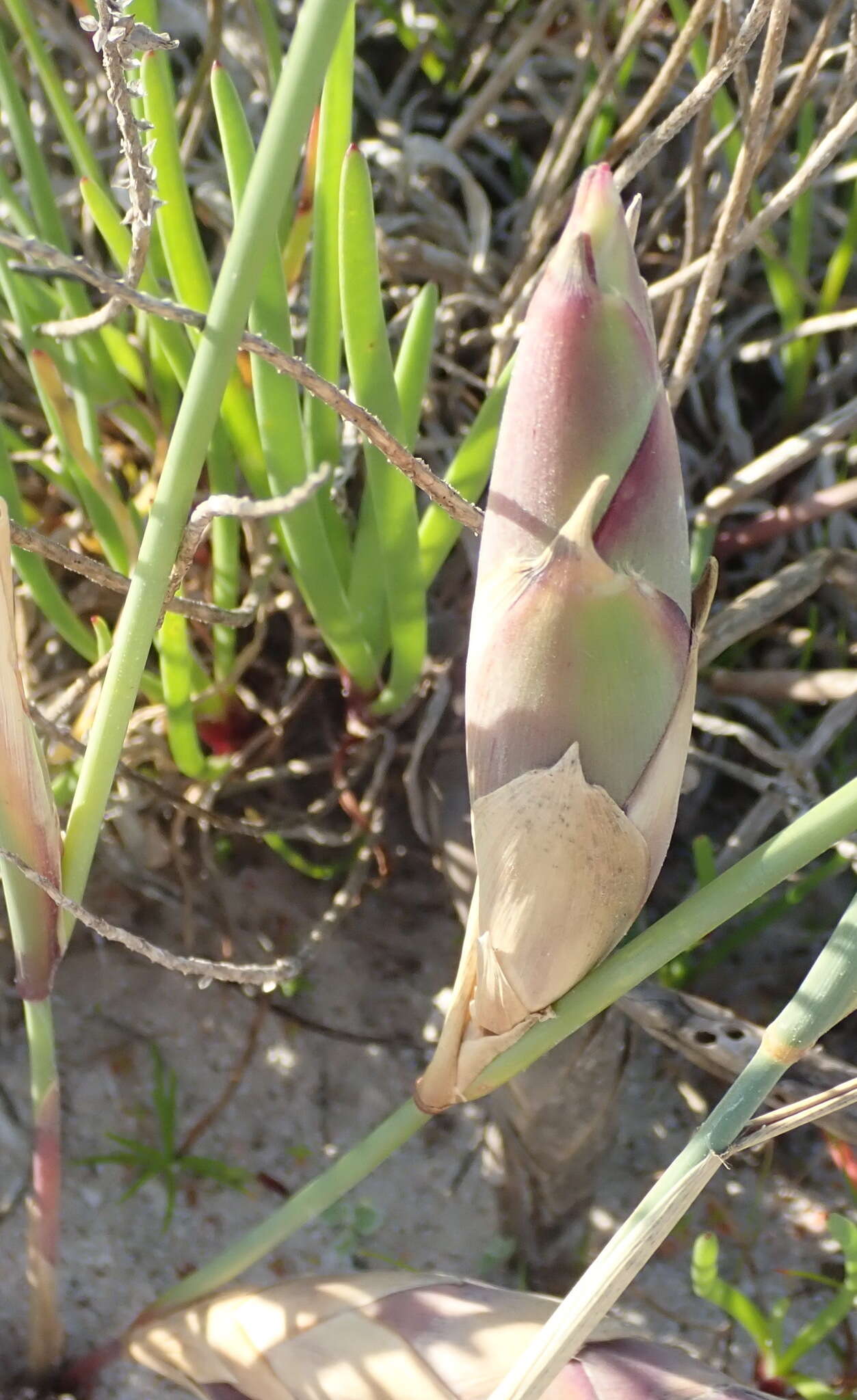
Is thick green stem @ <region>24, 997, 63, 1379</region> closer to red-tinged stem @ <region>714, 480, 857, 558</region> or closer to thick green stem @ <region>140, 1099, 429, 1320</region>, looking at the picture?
thick green stem @ <region>140, 1099, 429, 1320</region>

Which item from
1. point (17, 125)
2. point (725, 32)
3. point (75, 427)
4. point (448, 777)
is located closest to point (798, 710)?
point (448, 777)

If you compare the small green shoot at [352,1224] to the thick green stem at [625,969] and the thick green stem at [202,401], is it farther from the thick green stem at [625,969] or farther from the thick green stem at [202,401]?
the thick green stem at [202,401]

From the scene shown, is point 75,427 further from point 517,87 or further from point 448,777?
point 517,87

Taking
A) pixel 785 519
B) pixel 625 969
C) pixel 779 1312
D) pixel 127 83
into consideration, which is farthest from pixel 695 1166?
pixel 785 519

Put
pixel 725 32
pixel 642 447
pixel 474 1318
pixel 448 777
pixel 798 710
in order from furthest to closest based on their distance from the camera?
pixel 798 710, pixel 448 777, pixel 725 32, pixel 474 1318, pixel 642 447

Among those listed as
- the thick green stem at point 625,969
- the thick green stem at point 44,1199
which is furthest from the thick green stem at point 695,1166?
the thick green stem at point 44,1199

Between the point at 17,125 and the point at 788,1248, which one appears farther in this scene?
the point at 788,1248
